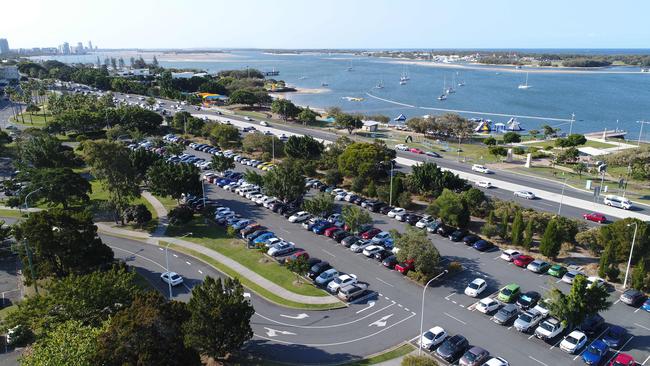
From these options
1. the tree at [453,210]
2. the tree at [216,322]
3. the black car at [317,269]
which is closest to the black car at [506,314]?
the black car at [317,269]

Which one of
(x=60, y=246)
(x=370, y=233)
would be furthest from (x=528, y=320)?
(x=60, y=246)

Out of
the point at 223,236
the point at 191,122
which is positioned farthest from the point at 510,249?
the point at 191,122

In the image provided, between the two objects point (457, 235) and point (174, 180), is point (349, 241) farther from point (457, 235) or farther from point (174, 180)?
point (174, 180)

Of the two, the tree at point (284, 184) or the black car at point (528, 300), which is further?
the tree at point (284, 184)

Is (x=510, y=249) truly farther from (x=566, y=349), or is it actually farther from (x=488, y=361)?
(x=488, y=361)

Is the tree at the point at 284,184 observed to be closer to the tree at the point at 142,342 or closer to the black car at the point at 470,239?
the black car at the point at 470,239
